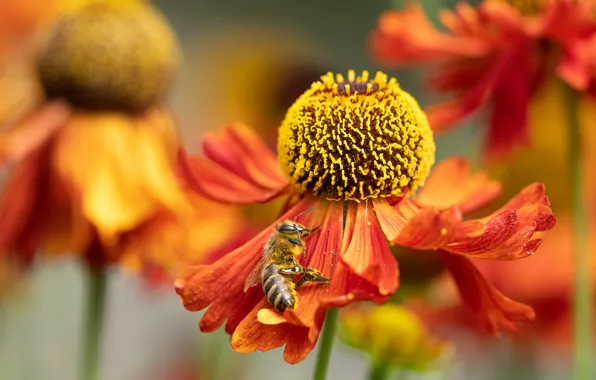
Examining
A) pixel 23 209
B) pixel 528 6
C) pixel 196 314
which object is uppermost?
pixel 528 6

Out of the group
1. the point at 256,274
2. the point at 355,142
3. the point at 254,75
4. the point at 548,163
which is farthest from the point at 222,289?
the point at 254,75

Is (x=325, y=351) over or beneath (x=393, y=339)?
over

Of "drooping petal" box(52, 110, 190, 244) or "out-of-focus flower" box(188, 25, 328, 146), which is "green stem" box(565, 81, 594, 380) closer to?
"drooping petal" box(52, 110, 190, 244)

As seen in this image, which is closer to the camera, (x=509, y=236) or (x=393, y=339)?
(x=509, y=236)

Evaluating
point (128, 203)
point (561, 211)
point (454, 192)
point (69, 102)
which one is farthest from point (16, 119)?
point (561, 211)

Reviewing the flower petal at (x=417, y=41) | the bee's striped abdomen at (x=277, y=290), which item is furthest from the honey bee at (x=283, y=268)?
the flower petal at (x=417, y=41)

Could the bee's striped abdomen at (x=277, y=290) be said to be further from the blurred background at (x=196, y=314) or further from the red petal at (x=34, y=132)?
the red petal at (x=34, y=132)

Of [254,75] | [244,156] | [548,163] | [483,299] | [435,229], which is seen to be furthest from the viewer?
[254,75]

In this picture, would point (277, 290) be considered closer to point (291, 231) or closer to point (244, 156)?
point (291, 231)
